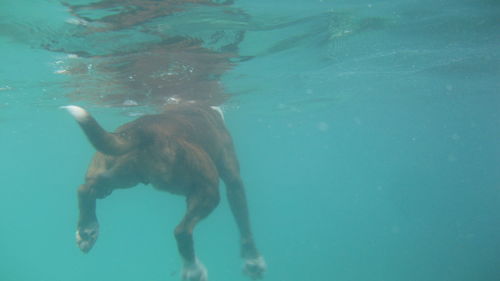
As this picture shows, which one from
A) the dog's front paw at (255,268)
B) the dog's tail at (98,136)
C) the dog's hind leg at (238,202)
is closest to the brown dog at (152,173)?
the dog's tail at (98,136)

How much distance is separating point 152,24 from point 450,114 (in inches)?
1650

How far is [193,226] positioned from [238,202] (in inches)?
106

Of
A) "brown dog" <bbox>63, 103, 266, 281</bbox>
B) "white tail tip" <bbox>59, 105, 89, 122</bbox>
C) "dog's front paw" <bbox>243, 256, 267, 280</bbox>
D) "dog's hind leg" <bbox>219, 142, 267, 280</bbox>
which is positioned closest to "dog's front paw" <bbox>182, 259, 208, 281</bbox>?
"brown dog" <bbox>63, 103, 266, 281</bbox>

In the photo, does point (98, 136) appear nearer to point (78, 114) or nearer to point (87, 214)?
point (78, 114)

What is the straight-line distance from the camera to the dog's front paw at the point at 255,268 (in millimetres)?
6410

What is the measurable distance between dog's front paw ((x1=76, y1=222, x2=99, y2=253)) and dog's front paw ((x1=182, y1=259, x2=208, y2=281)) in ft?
5.44

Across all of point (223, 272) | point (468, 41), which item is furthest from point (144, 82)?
point (223, 272)

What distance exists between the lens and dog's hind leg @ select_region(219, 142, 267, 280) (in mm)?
6863

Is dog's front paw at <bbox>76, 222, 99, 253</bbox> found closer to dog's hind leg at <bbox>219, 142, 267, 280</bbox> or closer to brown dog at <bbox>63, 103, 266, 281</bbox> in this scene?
brown dog at <bbox>63, 103, 266, 281</bbox>

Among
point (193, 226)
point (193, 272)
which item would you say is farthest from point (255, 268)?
point (193, 226)

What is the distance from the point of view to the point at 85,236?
18.2 feet

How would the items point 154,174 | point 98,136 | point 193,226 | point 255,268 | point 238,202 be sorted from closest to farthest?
point 98,136, point 193,226, point 154,174, point 255,268, point 238,202

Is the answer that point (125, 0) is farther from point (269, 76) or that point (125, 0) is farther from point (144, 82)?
point (269, 76)

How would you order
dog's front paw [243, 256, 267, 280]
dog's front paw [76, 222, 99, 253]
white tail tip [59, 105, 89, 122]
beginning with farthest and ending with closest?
dog's front paw [243, 256, 267, 280]
dog's front paw [76, 222, 99, 253]
white tail tip [59, 105, 89, 122]
